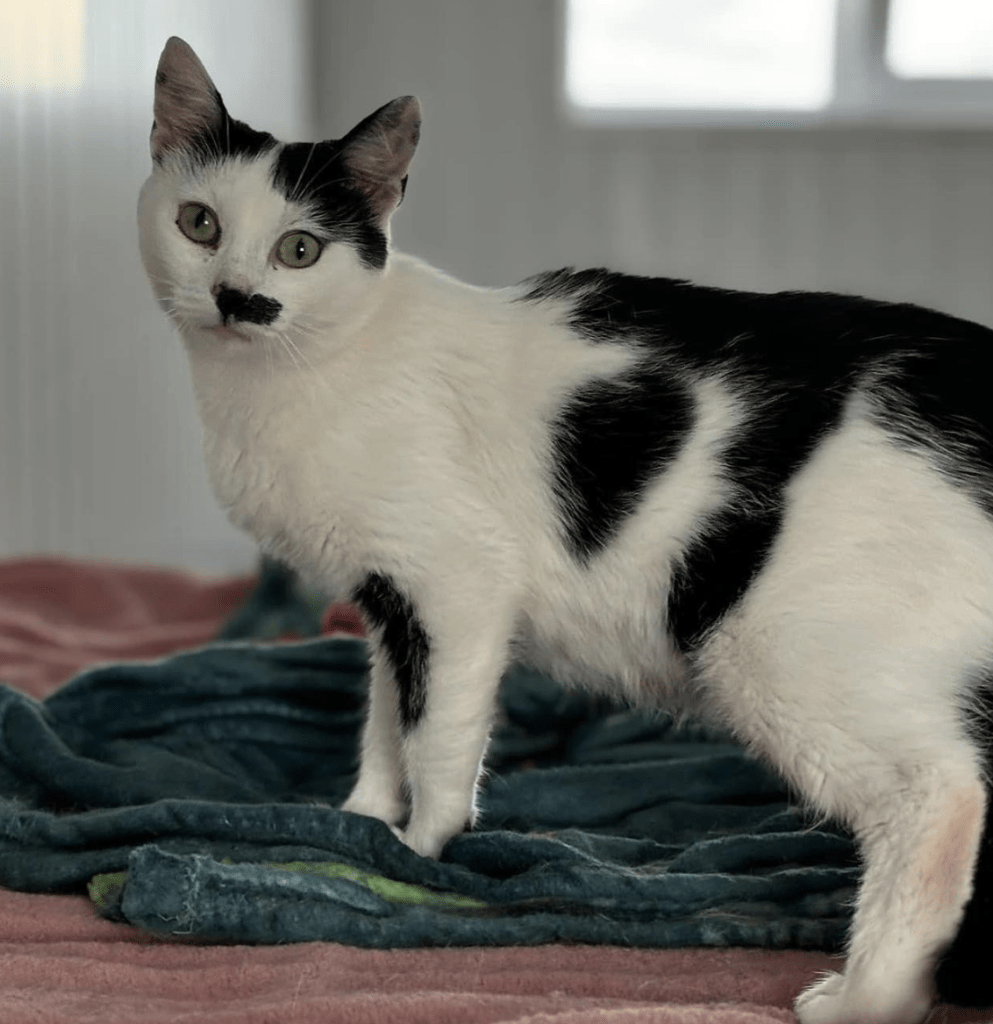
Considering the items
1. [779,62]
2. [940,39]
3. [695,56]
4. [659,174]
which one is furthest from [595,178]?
[940,39]

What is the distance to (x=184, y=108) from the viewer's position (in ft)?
4.16

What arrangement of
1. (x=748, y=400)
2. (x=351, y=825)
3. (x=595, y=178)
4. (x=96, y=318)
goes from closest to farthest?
(x=748, y=400) < (x=351, y=825) < (x=96, y=318) < (x=595, y=178)

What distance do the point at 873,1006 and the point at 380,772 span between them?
0.65 m

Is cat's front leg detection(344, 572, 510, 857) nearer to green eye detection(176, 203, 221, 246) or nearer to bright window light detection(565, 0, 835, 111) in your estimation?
green eye detection(176, 203, 221, 246)

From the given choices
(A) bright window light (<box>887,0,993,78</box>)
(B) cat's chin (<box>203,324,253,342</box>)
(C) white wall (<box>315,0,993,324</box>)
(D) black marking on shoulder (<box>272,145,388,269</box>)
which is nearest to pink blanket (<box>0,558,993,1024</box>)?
(B) cat's chin (<box>203,324,253,342</box>)

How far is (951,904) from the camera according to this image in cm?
95

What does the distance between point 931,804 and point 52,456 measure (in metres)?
1.89

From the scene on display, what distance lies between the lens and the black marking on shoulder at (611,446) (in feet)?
3.84

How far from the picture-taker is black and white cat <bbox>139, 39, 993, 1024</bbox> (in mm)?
1024

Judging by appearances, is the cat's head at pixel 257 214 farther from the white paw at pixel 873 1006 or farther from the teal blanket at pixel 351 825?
the white paw at pixel 873 1006

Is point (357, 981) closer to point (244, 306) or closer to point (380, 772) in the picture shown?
point (380, 772)

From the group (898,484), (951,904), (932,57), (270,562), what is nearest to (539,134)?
(932,57)

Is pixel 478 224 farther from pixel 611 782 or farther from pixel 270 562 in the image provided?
pixel 611 782

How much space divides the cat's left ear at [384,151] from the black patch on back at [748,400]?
0.22 metres
